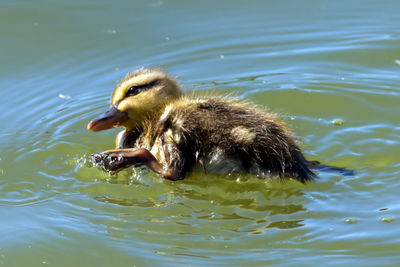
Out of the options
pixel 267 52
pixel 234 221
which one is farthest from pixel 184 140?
pixel 267 52

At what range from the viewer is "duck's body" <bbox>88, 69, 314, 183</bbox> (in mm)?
4898

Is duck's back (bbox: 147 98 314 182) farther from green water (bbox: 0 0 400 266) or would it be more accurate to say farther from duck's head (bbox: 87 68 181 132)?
duck's head (bbox: 87 68 181 132)

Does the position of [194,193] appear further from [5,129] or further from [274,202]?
[5,129]

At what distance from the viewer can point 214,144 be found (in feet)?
16.3

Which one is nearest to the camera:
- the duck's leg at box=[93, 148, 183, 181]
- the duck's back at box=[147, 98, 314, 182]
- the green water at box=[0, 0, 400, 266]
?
the green water at box=[0, 0, 400, 266]

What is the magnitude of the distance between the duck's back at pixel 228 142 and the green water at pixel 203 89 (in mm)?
161

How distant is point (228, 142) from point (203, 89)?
2072 mm

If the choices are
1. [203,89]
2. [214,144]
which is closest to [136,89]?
[214,144]

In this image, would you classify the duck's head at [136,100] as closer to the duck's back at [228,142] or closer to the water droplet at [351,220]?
the duck's back at [228,142]

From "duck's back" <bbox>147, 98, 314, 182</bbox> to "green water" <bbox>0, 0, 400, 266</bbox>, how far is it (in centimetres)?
16

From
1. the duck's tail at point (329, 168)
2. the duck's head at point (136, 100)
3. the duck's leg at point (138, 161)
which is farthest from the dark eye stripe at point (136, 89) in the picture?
the duck's tail at point (329, 168)

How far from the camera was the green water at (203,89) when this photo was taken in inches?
173

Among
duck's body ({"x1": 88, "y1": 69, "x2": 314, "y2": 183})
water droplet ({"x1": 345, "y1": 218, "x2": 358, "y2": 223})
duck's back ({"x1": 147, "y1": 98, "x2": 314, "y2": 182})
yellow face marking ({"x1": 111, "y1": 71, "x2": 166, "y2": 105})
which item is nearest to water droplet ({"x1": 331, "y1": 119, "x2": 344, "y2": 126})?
duck's body ({"x1": 88, "y1": 69, "x2": 314, "y2": 183})

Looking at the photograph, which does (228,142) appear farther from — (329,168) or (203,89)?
(203,89)
